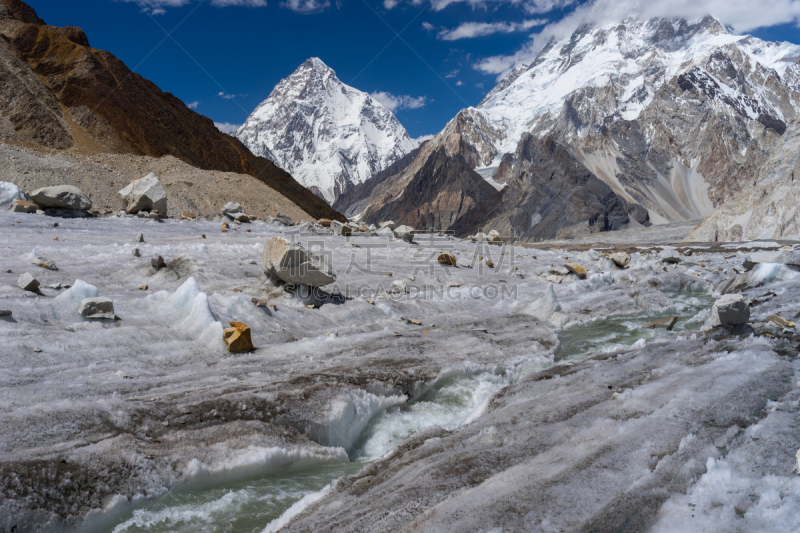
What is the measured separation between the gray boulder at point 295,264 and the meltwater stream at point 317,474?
12.7ft

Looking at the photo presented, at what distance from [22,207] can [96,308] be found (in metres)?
11.9

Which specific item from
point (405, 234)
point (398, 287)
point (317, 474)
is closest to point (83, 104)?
point (405, 234)

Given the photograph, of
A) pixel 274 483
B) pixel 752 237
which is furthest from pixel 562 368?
pixel 752 237

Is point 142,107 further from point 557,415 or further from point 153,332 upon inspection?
point 557,415

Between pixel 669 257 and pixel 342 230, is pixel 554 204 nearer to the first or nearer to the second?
pixel 669 257

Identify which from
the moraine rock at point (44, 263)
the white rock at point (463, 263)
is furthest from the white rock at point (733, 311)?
the moraine rock at point (44, 263)

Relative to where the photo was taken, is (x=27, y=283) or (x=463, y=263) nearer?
(x=27, y=283)

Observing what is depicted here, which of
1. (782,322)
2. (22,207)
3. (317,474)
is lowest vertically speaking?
(317,474)

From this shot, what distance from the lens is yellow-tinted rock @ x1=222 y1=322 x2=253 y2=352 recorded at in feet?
24.3

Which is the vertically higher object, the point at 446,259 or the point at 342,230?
the point at 342,230

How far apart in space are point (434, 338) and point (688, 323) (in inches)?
272

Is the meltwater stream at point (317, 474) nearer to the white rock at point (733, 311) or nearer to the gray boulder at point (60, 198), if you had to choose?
the white rock at point (733, 311)

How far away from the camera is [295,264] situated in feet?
32.3

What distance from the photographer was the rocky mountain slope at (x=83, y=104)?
32.9 meters
